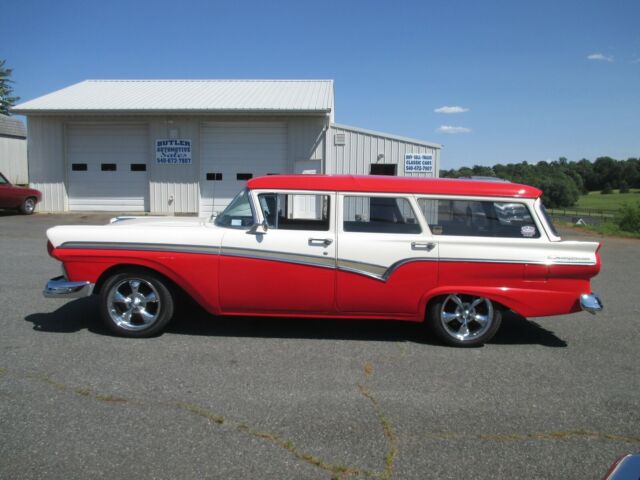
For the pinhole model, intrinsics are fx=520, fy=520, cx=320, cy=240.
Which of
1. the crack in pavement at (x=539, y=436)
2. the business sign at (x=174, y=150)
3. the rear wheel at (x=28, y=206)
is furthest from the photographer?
the business sign at (x=174, y=150)

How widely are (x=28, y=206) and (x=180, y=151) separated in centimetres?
555

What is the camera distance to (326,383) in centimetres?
422

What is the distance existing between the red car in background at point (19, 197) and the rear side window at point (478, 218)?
1654 cm

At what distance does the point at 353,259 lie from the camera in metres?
5.05

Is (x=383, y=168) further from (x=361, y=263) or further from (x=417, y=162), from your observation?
(x=361, y=263)

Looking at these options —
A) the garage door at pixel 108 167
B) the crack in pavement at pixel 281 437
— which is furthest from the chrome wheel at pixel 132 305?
the garage door at pixel 108 167

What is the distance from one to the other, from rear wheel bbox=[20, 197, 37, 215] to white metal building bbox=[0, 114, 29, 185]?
1942 cm

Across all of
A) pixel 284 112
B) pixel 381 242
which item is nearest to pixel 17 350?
pixel 381 242

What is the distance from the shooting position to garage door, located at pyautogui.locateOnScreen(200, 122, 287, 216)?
17859mm

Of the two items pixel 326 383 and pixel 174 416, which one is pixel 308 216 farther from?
pixel 174 416

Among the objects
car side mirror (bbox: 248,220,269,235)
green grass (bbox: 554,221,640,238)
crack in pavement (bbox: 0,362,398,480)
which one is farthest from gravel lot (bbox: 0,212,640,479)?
green grass (bbox: 554,221,640,238)

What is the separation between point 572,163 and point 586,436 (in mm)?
109931

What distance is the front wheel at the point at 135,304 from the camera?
16.9ft

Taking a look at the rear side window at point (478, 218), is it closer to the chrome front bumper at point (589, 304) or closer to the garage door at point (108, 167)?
the chrome front bumper at point (589, 304)
